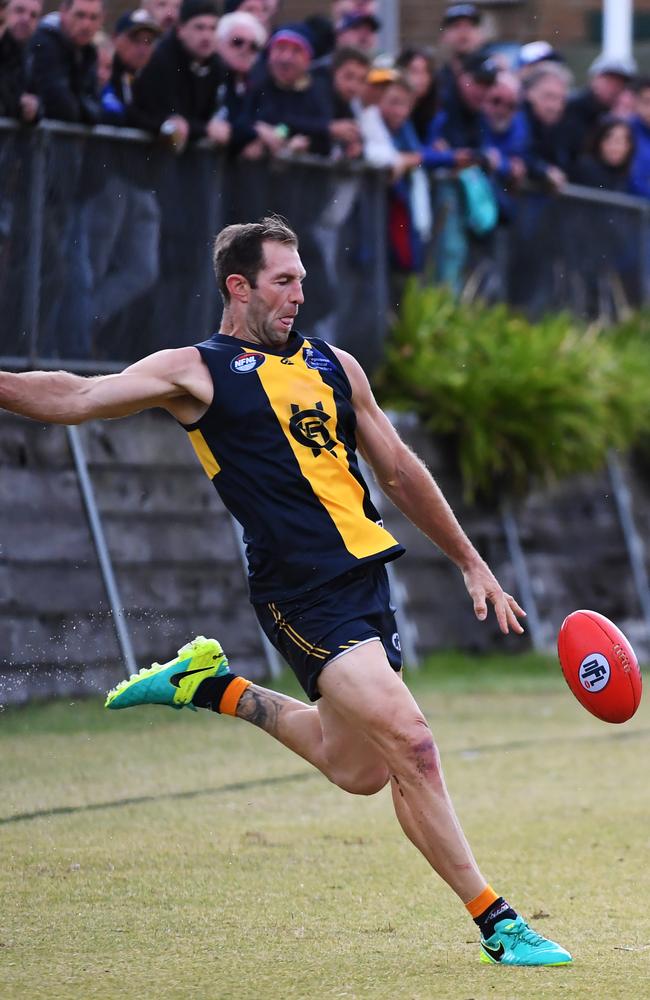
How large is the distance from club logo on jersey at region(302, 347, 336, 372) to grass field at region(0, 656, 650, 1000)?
6.39 ft

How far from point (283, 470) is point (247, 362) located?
0.40 m

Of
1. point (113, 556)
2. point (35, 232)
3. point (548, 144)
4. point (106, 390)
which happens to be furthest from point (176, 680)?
point (548, 144)

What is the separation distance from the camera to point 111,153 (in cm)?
1171

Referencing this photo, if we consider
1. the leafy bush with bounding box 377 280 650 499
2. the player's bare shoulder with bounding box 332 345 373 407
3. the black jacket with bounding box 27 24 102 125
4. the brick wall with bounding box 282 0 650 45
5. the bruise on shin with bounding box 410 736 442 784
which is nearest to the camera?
the bruise on shin with bounding box 410 736 442 784

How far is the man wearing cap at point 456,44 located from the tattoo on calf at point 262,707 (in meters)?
9.50

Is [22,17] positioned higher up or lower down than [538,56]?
higher up

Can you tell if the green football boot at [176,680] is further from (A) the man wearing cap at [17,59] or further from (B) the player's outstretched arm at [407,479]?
(A) the man wearing cap at [17,59]

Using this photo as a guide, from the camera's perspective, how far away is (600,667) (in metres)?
6.48

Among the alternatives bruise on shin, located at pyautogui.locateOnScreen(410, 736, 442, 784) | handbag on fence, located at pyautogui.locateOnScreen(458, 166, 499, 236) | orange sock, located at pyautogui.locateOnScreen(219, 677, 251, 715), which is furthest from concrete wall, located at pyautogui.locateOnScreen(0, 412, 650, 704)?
bruise on shin, located at pyautogui.locateOnScreen(410, 736, 442, 784)

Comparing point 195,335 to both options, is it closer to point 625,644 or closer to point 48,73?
point 48,73

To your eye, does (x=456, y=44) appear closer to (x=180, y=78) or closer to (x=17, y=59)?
(x=180, y=78)

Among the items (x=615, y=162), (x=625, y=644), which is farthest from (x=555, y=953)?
(x=615, y=162)

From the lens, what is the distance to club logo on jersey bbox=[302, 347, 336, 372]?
6270mm

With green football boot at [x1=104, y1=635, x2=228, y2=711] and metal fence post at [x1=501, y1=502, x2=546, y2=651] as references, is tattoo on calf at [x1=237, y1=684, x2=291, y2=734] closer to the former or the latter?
green football boot at [x1=104, y1=635, x2=228, y2=711]
